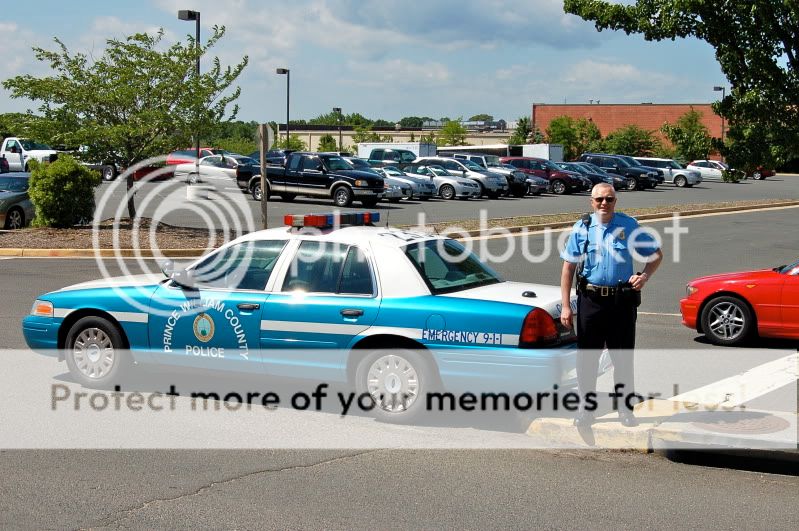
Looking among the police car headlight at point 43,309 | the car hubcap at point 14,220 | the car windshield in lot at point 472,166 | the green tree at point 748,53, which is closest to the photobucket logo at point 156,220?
the police car headlight at point 43,309

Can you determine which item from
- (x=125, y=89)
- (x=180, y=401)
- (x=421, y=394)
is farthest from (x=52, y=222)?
(x=421, y=394)

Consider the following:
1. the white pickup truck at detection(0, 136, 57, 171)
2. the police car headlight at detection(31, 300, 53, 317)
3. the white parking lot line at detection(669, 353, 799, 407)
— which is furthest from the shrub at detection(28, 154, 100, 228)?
the white pickup truck at detection(0, 136, 57, 171)

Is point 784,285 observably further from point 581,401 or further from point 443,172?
point 443,172

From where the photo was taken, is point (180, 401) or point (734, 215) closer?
point (180, 401)

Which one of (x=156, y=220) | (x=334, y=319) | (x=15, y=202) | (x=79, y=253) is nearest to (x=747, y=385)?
(x=334, y=319)

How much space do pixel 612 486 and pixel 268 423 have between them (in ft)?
8.99

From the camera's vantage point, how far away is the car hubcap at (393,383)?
24.6 feet

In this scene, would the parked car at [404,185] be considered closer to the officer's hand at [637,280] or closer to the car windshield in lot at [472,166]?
the car windshield in lot at [472,166]

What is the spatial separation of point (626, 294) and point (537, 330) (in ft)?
2.31

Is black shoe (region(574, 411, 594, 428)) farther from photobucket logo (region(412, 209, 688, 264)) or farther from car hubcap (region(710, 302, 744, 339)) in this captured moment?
photobucket logo (region(412, 209, 688, 264))

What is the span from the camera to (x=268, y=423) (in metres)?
7.60

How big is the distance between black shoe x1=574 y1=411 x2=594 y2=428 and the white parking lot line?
125cm

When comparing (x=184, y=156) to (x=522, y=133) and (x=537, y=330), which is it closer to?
(x=537, y=330)

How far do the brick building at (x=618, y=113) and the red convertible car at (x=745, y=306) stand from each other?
3602 inches
